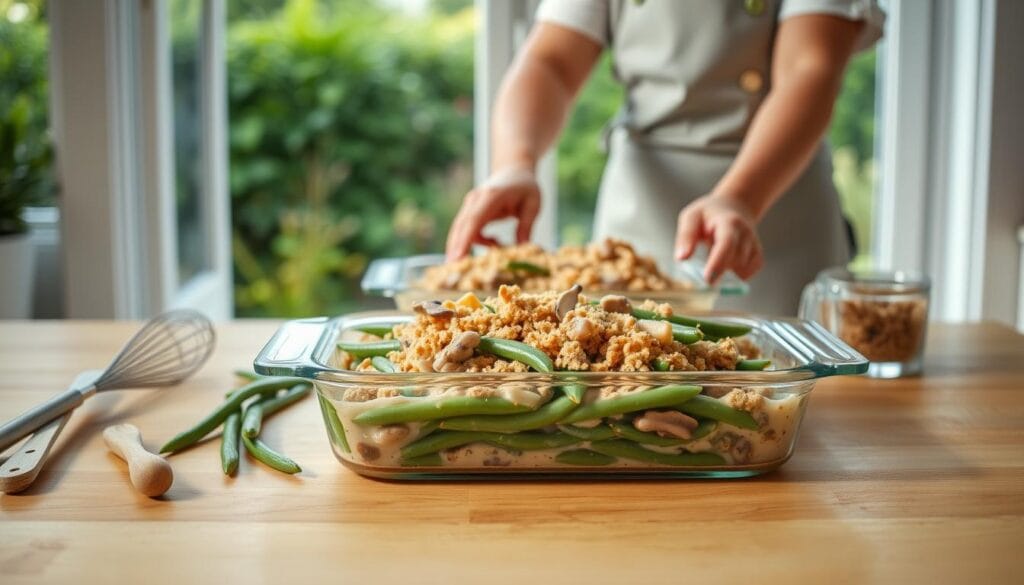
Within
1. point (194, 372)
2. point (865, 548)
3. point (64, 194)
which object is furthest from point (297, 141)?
point (865, 548)

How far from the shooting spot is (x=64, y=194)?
3068 millimetres

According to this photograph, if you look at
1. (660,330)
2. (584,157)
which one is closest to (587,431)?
(660,330)

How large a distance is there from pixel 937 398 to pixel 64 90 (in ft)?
8.38

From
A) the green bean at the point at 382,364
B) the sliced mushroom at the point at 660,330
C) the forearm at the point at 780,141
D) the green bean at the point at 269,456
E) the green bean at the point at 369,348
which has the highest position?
the forearm at the point at 780,141

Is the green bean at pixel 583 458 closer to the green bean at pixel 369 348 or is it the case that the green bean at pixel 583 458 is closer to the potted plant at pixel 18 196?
the green bean at pixel 369 348

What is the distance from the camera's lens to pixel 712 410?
36.0 inches

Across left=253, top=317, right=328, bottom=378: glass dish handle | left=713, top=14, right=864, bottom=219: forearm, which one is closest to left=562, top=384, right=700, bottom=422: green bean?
left=253, top=317, right=328, bottom=378: glass dish handle

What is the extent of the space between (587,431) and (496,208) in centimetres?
93

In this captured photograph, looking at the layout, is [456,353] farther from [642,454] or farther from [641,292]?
[641,292]

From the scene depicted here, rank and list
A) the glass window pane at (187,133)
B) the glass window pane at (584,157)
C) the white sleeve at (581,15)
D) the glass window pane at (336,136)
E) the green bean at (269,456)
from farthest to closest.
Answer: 1. the glass window pane at (336,136)
2. the glass window pane at (584,157)
3. the glass window pane at (187,133)
4. the white sleeve at (581,15)
5. the green bean at (269,456)

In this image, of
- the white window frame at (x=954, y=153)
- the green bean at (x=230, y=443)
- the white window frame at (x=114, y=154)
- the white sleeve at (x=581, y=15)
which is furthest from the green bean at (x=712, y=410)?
the white window frame at (x=114, y=154)

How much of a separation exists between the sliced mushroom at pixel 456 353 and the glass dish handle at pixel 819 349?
0.29 m

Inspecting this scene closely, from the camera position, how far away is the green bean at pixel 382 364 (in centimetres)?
103

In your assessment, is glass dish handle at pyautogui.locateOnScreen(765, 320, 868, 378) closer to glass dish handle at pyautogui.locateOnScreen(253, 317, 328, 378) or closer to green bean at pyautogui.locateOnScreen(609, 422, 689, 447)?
green bean at pyautogui.locateOnScreen(609, 422, 689, 447)
